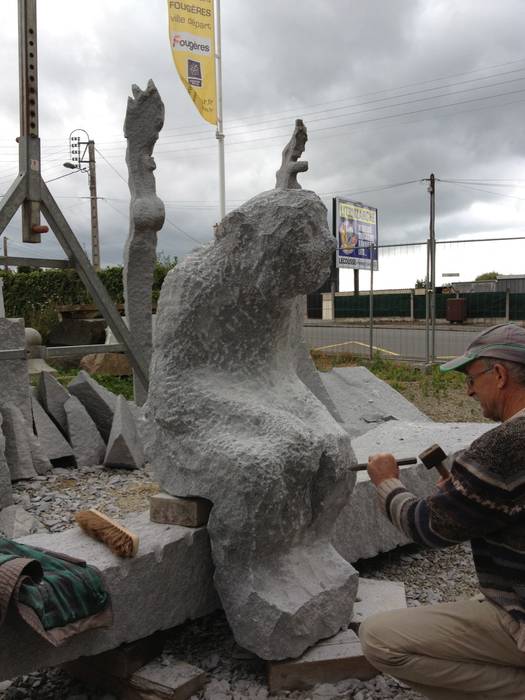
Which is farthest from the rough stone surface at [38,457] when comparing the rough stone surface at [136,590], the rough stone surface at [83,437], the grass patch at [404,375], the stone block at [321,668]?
the grass patch at [404,375]

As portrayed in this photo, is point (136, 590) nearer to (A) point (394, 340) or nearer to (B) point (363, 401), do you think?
(B) point (363, 401)

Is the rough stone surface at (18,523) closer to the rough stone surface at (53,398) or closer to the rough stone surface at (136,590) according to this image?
the rough stone surface at (136,590)

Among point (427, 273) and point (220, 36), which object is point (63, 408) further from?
point (220, 36)

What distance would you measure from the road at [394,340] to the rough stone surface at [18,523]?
7926 millimetres

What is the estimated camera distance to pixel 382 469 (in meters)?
1.93

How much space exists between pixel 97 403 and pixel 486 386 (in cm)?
408

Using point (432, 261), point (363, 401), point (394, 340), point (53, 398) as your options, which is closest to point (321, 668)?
point (53, 398)

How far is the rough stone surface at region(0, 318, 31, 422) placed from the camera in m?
4.80

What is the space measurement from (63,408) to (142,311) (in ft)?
3.33

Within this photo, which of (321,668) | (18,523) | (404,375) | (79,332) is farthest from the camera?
(79,332)

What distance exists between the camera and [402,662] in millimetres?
1857

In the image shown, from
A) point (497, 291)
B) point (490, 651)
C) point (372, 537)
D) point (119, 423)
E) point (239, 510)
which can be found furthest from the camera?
point (497, 291)

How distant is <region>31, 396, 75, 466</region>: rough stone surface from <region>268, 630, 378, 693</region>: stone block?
3073 mm

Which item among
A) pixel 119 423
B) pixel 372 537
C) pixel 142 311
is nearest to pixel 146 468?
pixel 119 423
